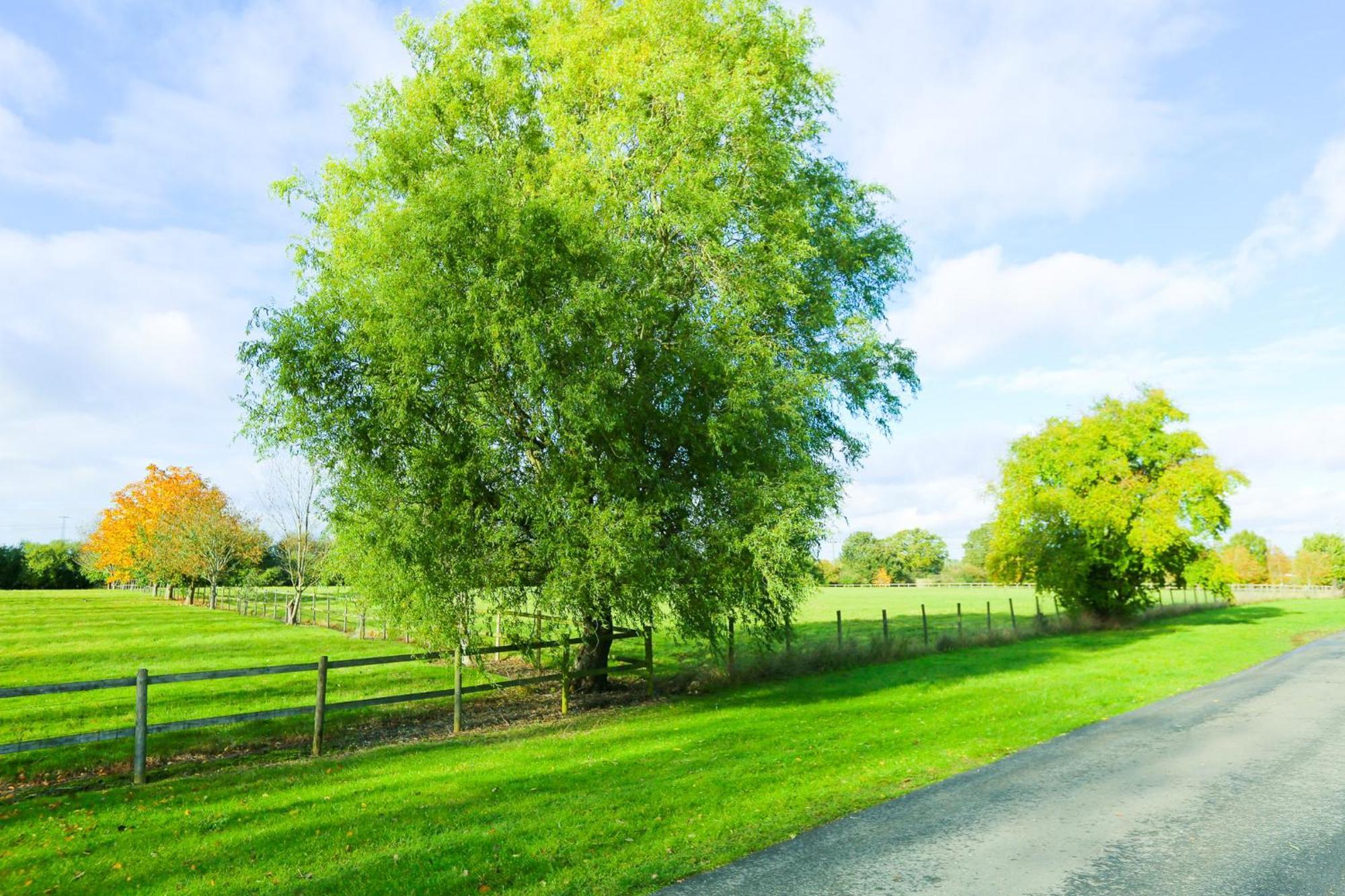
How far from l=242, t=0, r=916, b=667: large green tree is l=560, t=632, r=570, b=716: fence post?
2.03ft

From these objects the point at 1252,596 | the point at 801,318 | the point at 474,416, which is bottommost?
the point at 1252,596

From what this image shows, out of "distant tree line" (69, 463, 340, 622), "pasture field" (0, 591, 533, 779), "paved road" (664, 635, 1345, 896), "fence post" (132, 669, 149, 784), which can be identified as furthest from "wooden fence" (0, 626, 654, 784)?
"distant tree line" (69, 463, 340, 622)

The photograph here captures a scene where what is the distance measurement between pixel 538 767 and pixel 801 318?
36.0 feet

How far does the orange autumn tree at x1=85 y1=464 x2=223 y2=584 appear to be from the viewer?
48562 millimetres

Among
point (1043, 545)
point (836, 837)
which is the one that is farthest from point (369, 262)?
point (1043, 545)

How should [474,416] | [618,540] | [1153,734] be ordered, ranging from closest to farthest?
[1153,734], [618,540], [474,416]

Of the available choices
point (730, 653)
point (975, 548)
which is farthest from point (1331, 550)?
point (730, 653)

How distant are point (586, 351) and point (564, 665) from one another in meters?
6.41

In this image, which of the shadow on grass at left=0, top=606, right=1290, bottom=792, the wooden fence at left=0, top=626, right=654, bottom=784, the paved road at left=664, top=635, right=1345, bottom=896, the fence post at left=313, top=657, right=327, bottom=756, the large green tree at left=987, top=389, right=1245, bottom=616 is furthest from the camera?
the large green tree at left=987, top=389, right=1245, bottom=616

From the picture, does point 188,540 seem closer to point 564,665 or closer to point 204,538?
point 204,538

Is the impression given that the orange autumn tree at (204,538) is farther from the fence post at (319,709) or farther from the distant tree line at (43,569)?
the fence post at (319,709)

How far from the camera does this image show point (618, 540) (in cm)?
1353

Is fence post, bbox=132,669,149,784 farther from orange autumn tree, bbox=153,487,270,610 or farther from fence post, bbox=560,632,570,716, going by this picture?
orange autumn tree, bbox=153,487,270,610

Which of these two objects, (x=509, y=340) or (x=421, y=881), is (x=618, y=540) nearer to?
(x=509, y=340)
